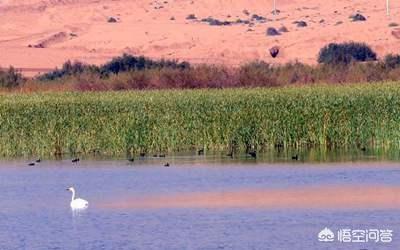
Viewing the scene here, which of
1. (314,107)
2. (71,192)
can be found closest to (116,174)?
(71,192)

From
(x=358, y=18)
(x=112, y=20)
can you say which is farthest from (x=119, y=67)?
(x=112, y=20)

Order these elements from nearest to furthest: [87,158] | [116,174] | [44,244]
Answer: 1. [44,244]
2. [116,174]
3. [87,158]

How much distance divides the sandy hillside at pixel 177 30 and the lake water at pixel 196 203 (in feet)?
→ 131

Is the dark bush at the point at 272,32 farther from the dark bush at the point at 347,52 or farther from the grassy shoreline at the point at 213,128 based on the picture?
the grassy shoreline at the point at 213,128

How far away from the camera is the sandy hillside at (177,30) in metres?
67.9

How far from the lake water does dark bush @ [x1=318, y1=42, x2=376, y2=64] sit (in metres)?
34.4

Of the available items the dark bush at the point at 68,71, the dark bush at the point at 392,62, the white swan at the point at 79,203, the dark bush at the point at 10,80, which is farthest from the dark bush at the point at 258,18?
the white swan at the point at 79,203

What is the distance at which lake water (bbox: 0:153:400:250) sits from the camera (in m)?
17.0

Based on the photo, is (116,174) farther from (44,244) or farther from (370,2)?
(370,2)

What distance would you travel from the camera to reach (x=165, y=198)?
21.2 meters

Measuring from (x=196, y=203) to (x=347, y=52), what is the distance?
4257 centimetres

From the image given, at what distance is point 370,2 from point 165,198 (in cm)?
5986

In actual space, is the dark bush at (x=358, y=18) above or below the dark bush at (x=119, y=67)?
above

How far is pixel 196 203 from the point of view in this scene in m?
20.4
